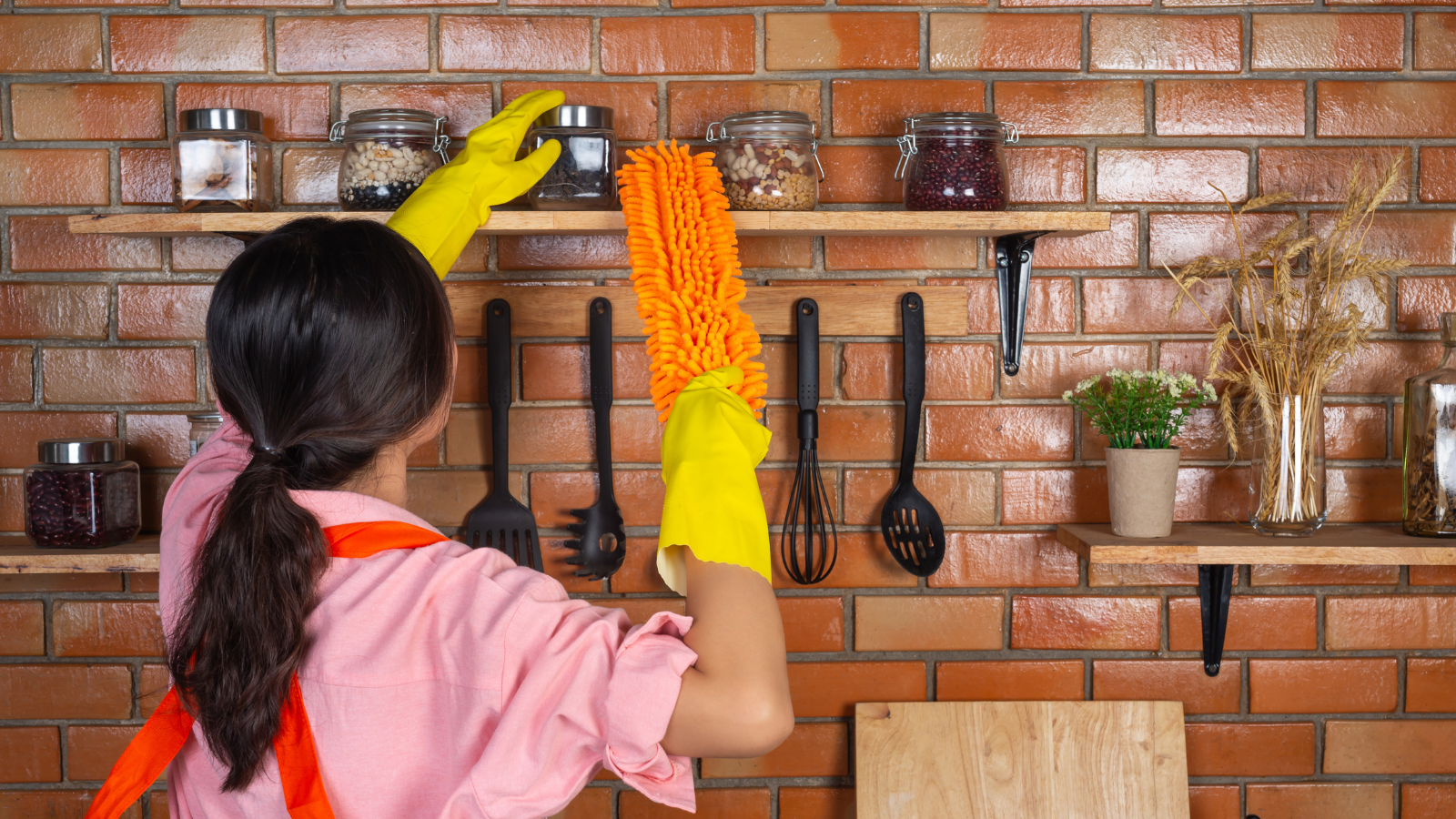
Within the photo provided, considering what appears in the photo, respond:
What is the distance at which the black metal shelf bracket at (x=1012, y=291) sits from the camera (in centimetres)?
121

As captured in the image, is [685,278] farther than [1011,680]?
No

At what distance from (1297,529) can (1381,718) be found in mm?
356

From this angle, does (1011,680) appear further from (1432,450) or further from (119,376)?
(119,376)

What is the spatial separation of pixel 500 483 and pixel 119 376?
0.53m

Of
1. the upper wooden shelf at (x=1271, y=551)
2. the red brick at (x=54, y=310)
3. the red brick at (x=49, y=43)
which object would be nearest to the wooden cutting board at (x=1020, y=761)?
the upper wooden shelf at (x=1271, y=551)

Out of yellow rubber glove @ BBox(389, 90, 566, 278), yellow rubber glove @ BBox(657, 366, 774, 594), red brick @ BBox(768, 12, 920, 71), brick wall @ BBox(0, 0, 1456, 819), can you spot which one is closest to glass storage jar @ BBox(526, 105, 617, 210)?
yellow rubber glove @ BBox(389, 90, 566, 278)

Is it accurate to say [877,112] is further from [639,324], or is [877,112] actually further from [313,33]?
[313,33]

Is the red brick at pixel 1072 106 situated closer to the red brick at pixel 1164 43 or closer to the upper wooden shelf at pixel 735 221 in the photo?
the red brick at pixel 1164 43

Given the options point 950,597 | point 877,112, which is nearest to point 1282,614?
point 950,597

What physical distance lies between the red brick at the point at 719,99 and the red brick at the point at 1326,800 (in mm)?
1086

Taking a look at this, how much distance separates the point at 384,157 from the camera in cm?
107

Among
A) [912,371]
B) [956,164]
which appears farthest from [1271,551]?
[956,164]

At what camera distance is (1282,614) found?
1.24m

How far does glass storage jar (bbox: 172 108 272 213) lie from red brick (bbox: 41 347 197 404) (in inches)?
9.1
